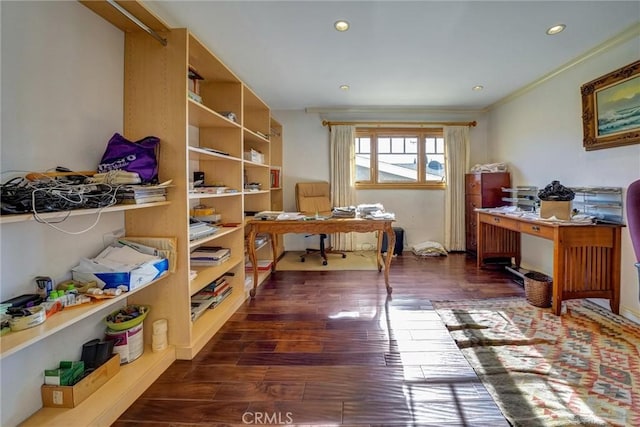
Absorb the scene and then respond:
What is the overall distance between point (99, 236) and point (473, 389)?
2.25 m

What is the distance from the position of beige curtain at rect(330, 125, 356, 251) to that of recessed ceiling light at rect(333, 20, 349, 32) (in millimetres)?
2341

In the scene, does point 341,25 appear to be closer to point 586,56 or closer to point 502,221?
point 586,56

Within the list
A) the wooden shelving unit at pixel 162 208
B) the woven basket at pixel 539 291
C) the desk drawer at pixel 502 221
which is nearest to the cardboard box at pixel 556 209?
the desk drawer at pixel 502 221

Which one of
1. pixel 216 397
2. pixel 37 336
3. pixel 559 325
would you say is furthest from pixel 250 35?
pixel 559 325

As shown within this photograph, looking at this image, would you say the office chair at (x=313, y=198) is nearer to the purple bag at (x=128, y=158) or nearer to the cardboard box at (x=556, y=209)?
the cardboard box at (x=556, y=209)

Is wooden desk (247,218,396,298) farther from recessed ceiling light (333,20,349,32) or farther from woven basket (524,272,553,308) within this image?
recessed ceiling light (333,20,349,32)

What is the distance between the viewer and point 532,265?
363cm

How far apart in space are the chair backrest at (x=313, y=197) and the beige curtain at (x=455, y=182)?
201cm

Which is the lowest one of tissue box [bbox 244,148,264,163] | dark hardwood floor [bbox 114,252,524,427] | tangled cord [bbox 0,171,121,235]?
dark hardwood floor [bbox 114,252,524,427]

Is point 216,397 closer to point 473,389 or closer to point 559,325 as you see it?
point 473,389

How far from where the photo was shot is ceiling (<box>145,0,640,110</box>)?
6.80ft

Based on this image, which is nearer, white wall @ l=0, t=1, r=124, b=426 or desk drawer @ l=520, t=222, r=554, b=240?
white wall @ l=0, t=1, r=124, b=426

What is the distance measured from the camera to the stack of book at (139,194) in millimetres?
1425

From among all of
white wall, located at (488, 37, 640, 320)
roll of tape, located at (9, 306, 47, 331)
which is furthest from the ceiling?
roll of tape, located at (9, 306, 47, 331)
